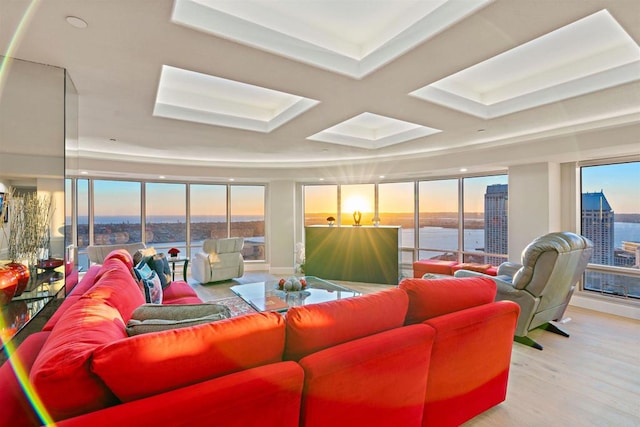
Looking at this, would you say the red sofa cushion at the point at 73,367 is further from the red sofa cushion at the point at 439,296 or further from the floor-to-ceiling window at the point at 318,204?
the floor-to-ceiling window at the point at 318,204

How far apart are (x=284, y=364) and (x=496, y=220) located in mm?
5678

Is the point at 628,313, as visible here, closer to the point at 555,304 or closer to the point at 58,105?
the point at 555,304

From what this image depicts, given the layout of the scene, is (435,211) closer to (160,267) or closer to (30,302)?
(160,267)

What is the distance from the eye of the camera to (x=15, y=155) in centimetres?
218

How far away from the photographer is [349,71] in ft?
7.90

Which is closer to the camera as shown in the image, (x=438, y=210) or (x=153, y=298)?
(x=153, y=298)

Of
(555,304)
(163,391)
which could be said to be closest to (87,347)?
(163,391)

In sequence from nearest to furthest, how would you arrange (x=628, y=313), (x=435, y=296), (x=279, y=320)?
(x=279, y=320)
(x=435, y=296)
(x=628, y=313)

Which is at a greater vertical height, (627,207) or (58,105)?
(58,105)

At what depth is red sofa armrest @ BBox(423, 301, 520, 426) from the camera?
72.4 inches

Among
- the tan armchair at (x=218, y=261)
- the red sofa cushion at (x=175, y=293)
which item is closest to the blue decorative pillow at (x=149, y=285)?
the red sofa cushion at (x=175, y=293)

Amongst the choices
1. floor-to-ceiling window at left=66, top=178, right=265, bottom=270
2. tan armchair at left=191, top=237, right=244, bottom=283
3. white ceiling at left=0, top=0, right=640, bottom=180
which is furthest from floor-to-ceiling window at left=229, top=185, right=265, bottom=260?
white ceiling at left=0, top=0, right=640, bottom=180

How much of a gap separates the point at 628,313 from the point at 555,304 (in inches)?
69.6

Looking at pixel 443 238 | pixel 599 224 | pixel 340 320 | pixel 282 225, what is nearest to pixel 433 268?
pixel 443 238
